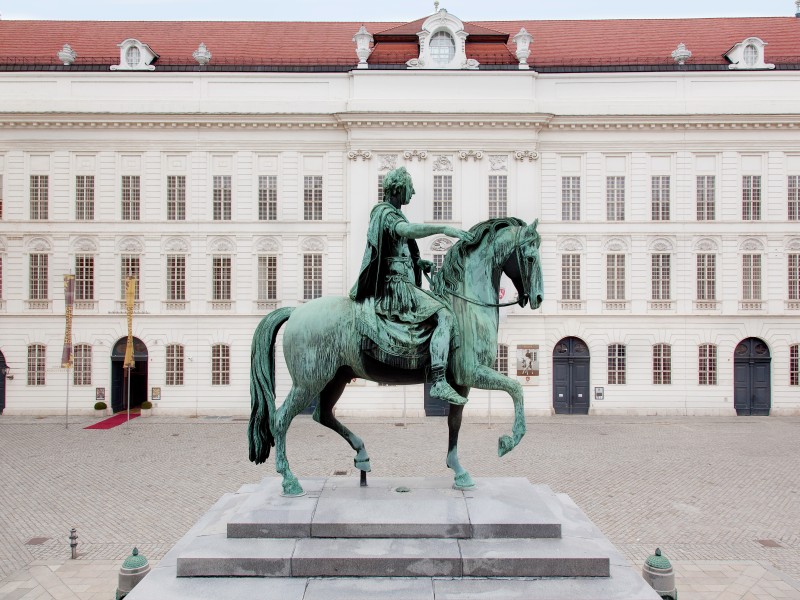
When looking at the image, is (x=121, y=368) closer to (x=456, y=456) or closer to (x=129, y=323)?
(x=129, y=323)

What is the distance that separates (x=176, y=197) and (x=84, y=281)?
212 inches

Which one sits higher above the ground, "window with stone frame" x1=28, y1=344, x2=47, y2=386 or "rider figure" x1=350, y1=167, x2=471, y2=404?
"rider figure" x1=350, y1=167, x2=471, y2=404

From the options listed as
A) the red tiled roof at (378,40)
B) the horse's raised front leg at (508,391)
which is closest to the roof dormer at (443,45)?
the red tiled roof at (378,40)

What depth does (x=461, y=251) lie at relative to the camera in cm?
721

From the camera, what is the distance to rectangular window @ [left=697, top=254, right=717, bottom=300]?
2756cm

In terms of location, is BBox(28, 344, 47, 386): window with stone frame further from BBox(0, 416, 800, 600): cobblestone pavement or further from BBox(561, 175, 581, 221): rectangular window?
BBox(561, 175, 581, 221): rectangular window

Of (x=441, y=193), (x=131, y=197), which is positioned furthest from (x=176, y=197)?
(x=441, y=193)

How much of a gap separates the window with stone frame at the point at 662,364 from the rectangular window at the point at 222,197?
19.5 m

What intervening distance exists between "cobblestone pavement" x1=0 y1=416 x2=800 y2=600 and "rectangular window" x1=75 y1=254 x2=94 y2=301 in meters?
5.38

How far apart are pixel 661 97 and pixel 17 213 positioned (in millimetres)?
28452

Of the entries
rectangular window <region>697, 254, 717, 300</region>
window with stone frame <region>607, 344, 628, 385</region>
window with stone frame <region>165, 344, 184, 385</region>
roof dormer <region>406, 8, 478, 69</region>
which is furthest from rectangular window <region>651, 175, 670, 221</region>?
window with stone frame <region>165, 344, 184, 385</region>

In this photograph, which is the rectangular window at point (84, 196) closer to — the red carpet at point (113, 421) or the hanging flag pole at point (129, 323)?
the hanging flag pole at point (129, 323)

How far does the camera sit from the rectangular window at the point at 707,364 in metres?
27.5

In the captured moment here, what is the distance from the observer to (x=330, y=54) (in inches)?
1182
